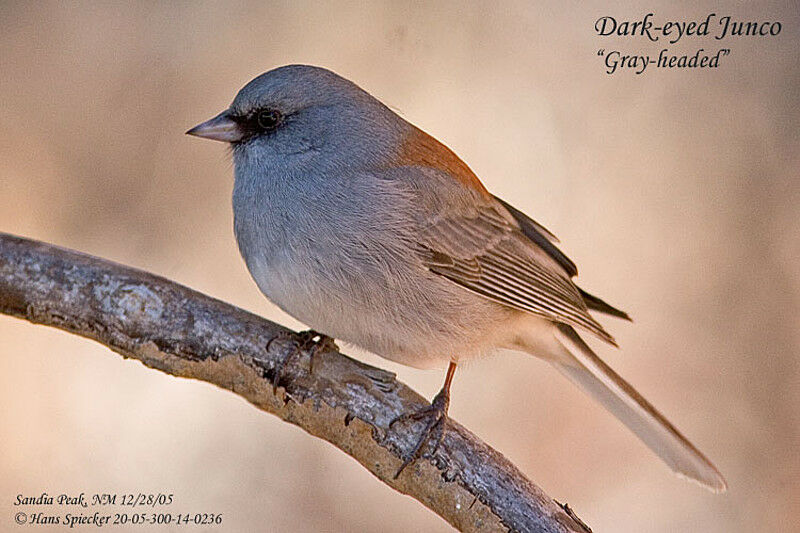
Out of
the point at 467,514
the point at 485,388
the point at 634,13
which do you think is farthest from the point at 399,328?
the point at 634,13

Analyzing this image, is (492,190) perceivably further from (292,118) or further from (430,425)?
(430,425)

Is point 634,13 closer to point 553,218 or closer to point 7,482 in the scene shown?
point 553,218

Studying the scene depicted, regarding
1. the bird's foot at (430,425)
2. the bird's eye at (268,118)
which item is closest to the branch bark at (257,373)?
the bird's foot at (430,425)

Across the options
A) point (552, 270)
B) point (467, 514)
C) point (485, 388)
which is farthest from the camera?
point (485, 388)

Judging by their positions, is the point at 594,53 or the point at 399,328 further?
the point at 594,53

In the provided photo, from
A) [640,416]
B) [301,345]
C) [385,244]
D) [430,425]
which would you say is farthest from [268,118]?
[640,416]

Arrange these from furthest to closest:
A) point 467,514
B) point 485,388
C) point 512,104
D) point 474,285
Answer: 1. point 485,388
2. point 512,104
3. point 474,285
4. point 467,514

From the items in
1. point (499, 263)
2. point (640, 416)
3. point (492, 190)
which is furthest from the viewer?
point (492, 190)
